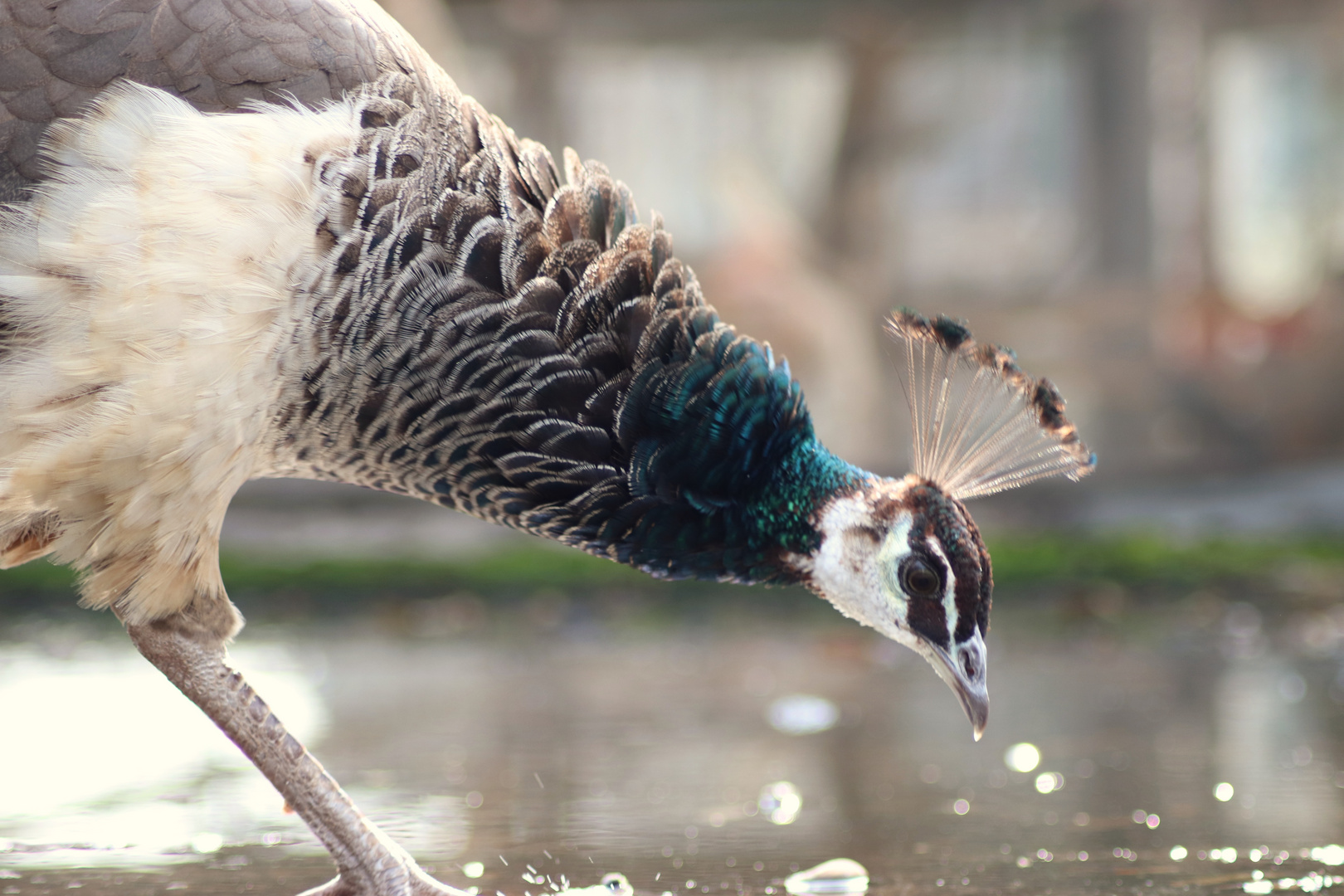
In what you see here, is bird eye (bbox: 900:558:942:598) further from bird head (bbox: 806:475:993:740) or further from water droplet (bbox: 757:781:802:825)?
water droplet (bbox: 757:781:802:825)

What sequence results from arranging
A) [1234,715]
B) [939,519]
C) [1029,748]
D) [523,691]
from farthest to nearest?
1. [523,691]
2. [1234,715]
3. [1029,748]
4. [939,519]

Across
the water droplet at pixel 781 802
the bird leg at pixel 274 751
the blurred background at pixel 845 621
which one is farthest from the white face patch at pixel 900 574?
the bird leg at pixel 274 751

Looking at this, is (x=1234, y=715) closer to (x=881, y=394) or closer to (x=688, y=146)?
(x=881, y=394)

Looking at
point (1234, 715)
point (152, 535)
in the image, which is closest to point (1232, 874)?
point (1234, 715)

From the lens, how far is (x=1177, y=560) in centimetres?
608

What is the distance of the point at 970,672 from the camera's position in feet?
9.09

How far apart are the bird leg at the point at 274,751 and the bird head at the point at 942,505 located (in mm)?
931

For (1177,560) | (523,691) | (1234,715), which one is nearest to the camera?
(1234,715)

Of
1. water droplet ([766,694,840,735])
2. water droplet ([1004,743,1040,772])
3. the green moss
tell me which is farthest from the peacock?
the green moss

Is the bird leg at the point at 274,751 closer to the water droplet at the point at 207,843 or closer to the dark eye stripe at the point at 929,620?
the water droplet at the point at 207,843

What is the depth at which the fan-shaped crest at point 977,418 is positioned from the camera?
284 cm

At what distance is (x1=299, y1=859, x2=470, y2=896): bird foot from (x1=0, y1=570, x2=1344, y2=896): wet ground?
0.12 metres

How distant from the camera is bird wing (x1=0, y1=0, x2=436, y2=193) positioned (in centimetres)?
259

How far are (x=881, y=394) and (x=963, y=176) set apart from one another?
2480mm
